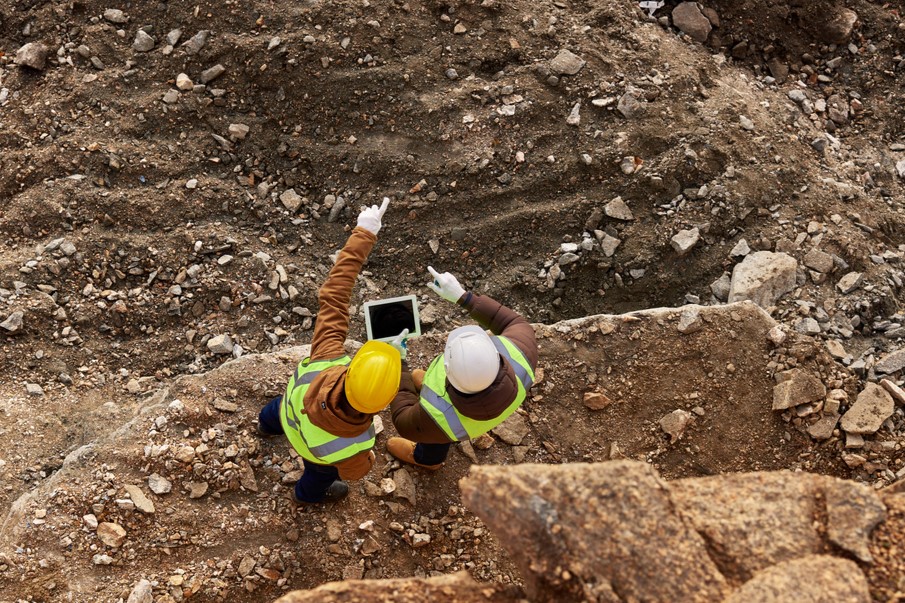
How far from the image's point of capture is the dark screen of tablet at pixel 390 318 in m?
4.21

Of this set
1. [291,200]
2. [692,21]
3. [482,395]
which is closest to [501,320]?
[482,395]

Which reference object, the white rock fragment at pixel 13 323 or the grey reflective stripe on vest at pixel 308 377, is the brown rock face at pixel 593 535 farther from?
the white rock fragment at pixel 13 323

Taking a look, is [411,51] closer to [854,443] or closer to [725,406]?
[725,406]

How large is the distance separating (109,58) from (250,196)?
155 cm

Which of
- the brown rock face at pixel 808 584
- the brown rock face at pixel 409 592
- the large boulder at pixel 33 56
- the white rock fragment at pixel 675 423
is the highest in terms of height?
the brown rock face at pixel 808 584

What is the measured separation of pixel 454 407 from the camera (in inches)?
135

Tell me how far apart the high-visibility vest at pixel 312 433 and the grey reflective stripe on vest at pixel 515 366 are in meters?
0.75

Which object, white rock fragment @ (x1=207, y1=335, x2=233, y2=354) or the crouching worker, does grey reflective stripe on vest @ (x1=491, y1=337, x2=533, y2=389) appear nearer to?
the crouching worker

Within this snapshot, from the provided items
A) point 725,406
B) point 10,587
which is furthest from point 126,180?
point 725,406

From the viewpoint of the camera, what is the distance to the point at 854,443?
4113mm

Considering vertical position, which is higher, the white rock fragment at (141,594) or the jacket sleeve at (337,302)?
the jacket sleeve at (337,302)

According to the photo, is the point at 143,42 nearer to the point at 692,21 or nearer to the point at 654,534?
the point at 692,21

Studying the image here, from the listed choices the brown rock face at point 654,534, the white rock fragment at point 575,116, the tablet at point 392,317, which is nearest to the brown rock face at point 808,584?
the brown rock face at point 654,534

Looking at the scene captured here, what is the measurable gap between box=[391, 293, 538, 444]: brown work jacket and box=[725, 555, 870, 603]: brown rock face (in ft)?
4.30
